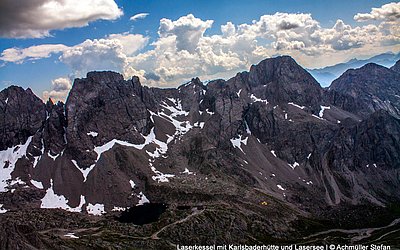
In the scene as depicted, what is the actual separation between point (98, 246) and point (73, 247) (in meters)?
16.2

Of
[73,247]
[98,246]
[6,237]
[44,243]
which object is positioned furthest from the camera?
[98,246]

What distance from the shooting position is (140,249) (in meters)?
198

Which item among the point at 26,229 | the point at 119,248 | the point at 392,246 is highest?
the point at 26,229

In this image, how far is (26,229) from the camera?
185m

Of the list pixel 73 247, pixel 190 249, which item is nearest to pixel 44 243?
pixel 73 247

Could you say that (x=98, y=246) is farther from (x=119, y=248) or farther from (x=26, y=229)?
(x=26, y=229)

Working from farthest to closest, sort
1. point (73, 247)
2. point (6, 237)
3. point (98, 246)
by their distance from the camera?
point (98, 246), point (73, 247), point (6, 237)

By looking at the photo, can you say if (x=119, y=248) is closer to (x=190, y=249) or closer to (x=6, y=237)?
(x=190, y=249)

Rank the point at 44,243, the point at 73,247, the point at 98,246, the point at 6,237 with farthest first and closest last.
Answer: the point at 98,246 < the point at 73,247 < the point at 44,243 < the point at 6,237

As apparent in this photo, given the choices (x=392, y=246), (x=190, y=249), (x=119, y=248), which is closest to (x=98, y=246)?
(x=119, y=248)

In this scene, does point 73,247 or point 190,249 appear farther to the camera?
point 190,249

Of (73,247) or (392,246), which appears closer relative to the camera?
(73,247)

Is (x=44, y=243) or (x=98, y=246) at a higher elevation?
(x=44, y=243)

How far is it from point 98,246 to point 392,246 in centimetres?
14870
